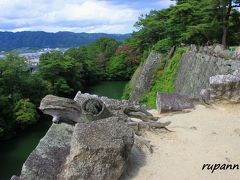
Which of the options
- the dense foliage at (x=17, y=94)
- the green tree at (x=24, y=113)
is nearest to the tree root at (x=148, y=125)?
the dense foliage at (x=17, y=94)

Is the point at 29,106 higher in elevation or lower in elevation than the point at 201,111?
lower

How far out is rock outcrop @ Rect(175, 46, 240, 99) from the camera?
16698mm

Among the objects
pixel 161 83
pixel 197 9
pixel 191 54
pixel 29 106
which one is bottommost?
pixel 29 106

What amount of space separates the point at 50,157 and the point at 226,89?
6058 mm

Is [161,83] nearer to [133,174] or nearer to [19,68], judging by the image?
[19,68]

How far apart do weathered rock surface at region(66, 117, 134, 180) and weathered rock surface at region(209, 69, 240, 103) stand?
16.6 ft

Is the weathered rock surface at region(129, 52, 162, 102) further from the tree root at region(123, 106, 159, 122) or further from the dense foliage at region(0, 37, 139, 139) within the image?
the tree root at region(123, 106, 159, 122)

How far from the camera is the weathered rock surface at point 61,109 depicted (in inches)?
302

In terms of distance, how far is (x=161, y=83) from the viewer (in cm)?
2761

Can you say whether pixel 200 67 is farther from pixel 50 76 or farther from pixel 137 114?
pixel 50 76

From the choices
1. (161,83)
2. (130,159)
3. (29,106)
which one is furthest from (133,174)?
(29,106)

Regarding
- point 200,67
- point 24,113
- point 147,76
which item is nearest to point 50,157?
point 200,67

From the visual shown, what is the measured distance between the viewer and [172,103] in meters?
10.7

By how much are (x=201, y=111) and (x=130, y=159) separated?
3.96 meters
